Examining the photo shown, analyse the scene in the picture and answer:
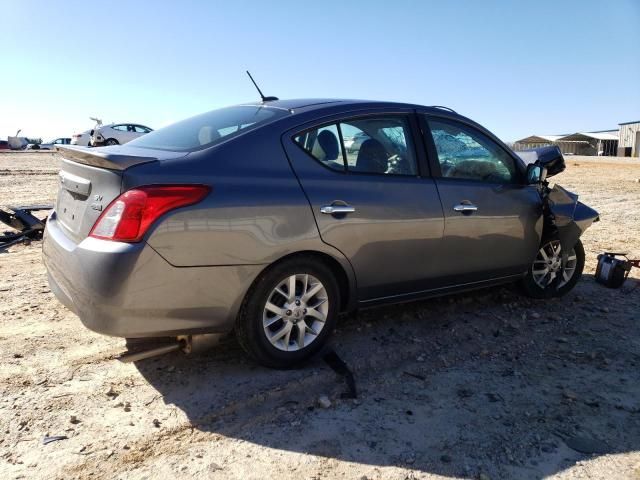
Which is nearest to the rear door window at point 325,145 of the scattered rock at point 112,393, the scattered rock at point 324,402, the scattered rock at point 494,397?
the scattered rock at point 324,402

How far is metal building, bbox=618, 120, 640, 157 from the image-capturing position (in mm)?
59562

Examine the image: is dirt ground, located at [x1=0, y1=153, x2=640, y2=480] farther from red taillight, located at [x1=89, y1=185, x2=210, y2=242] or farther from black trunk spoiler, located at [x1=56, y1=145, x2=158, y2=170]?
black trunk spoiler, located at [x1=56, y1=145, x2=158, y2=170]

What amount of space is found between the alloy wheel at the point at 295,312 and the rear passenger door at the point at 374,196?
32cm

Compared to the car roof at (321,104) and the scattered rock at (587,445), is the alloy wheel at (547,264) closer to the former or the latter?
the car roof at (321,104)

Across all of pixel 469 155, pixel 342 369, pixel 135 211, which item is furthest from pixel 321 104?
pixel 342 369

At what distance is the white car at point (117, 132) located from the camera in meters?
24.5

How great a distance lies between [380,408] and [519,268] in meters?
2.21

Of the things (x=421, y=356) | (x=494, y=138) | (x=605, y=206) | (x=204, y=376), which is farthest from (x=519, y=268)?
(x=605, y=206)

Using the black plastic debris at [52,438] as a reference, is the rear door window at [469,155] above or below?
above

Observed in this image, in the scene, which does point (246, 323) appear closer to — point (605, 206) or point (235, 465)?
point (235, 465)

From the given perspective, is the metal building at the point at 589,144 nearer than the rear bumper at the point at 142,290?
No

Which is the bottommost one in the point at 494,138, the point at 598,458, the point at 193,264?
the point at 598,458

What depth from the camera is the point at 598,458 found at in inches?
111

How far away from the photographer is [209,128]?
3.79m
